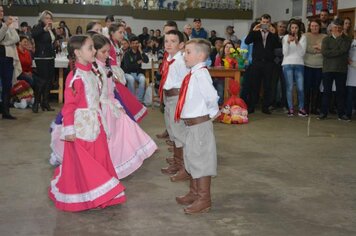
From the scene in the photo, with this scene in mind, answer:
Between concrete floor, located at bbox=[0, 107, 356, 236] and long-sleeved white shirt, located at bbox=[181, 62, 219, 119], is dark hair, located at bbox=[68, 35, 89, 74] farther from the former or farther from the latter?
concrete floor, located at bbox=[0, 107, 356, 236]

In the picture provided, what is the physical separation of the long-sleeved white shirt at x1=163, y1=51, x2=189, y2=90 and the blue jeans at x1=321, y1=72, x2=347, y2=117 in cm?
414

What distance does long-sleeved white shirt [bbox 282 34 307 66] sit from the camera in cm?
800

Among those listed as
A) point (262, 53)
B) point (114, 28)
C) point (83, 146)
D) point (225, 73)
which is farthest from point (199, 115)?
point (262, 53)

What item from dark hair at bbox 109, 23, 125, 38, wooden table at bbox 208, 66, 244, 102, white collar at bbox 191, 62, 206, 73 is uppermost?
dark hair at bbox 109, 23, 125, 38

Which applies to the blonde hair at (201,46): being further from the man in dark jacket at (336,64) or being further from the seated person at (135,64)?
the seated person at (135,64)

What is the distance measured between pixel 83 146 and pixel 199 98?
A: 2.86ft

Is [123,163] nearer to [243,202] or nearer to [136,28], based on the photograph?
[243,202]

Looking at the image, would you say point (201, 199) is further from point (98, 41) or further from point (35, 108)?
point (35, 108)

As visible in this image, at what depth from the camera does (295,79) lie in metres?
8.20

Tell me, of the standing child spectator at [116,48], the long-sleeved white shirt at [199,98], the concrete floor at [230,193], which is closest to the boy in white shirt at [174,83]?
the concrete floor at [230,193]

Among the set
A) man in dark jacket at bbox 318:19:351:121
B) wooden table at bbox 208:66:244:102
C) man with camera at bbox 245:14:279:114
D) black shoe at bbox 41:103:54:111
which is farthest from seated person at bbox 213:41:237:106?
black shoe at bbox 41:103:54:111

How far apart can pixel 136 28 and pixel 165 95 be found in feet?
38.2

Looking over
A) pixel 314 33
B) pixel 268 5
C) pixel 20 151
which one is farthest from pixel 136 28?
pixel 20 151

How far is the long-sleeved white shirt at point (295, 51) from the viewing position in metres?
8.00
